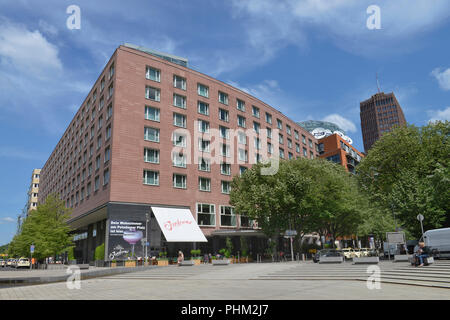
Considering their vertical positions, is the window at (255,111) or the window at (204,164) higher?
the window at (255,111)

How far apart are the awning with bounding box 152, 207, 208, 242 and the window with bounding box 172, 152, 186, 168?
Answer: 5440 mm

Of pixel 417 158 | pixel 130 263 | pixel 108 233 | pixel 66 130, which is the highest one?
pixel 66 130

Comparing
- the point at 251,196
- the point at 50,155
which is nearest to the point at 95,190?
the point at 251,196

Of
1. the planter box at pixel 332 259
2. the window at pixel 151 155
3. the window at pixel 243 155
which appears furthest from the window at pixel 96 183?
the planter box at pixel 332 259

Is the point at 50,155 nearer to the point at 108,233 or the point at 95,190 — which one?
the point at 95,190

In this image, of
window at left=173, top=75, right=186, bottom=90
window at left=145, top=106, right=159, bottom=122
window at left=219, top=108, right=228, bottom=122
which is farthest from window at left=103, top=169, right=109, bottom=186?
window at left=219, top=108, right=228, bottom=122

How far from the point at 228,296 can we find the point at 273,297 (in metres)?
1.63

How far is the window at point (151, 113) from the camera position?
42.0 meters

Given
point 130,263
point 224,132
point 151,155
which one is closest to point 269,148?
point 224,132

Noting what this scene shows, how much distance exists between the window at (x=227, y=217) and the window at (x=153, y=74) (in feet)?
60.7

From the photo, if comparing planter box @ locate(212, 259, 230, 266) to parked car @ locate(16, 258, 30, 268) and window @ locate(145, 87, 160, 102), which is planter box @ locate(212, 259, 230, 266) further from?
parked car @ locate(16, 258, 30, 268)

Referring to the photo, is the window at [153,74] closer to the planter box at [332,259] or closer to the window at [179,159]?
the window at [179,159]

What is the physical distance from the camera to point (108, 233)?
117ft

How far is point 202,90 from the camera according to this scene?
161 feet
